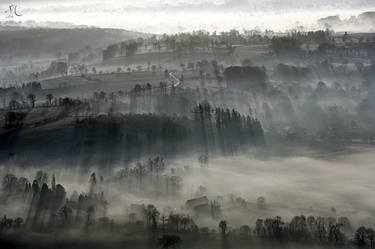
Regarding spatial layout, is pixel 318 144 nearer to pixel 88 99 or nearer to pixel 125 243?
pixel 88 99

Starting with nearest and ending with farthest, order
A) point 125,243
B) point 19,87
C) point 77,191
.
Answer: point 125,243 < point 77,191 < point 19,87

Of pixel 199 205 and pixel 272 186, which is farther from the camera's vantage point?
pixel 272 186

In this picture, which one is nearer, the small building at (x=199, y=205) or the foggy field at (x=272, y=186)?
the small building at (x=199, y=205)

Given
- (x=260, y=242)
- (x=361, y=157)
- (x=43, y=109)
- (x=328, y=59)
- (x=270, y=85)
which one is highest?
(x=328, y=59)

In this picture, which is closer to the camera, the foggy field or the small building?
the small building

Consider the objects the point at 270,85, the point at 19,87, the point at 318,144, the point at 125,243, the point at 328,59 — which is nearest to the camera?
the point at 125,243

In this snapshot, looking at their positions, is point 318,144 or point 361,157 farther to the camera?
point 318,144

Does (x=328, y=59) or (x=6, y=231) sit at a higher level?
(x=328, y=59)

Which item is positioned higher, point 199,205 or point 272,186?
point 272,186

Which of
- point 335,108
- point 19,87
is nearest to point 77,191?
point 335,108

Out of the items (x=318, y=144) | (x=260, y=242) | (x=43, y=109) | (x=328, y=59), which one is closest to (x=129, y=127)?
(x=43, y=109)
